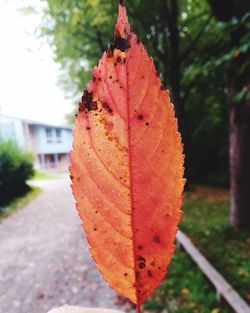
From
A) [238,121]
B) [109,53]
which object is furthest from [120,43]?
[238,121]

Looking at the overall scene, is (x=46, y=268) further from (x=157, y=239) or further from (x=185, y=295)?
(x=157, y=239)

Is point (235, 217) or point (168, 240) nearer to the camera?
point (168, 240)

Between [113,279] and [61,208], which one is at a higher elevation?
[113,279]

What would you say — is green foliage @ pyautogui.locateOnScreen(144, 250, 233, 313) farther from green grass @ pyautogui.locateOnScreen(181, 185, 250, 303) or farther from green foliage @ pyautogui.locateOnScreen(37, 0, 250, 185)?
green foliage @ pyautogui.locateOnScreen(37, 0, 250, 185)

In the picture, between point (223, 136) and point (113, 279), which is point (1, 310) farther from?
point (223, 136)

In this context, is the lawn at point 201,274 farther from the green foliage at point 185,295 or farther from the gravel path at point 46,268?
the gravel path at point 46,268

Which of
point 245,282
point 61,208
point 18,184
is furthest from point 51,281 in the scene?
point 18,184
